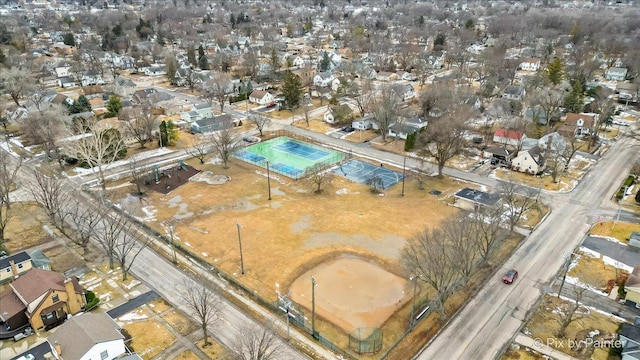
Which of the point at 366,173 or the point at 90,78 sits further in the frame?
the point at 90,78

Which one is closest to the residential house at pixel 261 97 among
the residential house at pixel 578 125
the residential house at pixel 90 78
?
the residential house at pixel 90 78

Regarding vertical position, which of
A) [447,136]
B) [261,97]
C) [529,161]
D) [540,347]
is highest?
[447,136]

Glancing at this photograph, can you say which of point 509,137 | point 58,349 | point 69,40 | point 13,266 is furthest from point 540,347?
point 69,40

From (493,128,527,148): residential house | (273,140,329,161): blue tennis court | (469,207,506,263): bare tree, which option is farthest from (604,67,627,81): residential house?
(469,207,506,263): bare tree

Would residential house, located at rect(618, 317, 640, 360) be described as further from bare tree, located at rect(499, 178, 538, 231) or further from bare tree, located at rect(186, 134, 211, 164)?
bare tree, located at rect(186, 134, 211, 164)

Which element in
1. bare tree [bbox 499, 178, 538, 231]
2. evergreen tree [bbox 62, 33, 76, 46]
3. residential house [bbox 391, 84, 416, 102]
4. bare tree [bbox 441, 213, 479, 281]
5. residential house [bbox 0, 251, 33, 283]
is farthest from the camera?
evergreen tree [bbox 62, 33, 76, 46]

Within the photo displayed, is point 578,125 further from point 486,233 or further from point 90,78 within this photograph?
point 90,78
